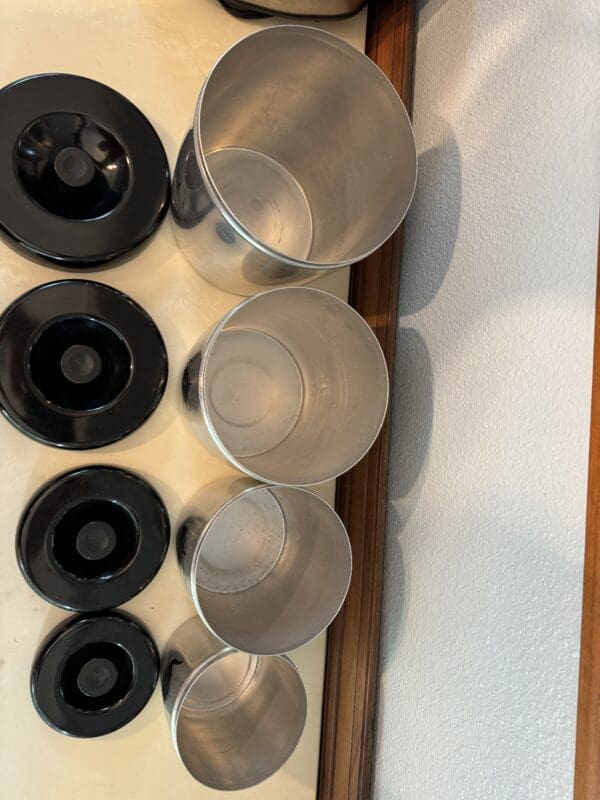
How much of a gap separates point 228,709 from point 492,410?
51cm

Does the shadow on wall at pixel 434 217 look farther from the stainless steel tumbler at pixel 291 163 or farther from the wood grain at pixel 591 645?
the wood grain at pixel 591 645

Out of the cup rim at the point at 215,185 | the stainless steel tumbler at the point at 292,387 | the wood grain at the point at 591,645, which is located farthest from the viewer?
the stainless steel tumbler at the point at 292,387

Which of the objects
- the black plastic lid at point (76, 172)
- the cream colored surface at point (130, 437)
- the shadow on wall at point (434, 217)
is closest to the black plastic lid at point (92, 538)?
the cream colored surface at point (130, 437)

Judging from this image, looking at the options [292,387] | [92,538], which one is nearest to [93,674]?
[92,538]

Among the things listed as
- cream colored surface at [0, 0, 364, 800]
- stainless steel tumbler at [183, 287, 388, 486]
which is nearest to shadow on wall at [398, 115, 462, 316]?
stainless steel tumbler at [183, 287, 388, 486]

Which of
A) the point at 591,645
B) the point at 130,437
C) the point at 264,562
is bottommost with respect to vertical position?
the point at 264,562

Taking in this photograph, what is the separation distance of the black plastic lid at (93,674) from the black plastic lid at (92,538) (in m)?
0.04

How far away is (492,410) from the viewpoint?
65 centimetres

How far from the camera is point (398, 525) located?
32.0 inches

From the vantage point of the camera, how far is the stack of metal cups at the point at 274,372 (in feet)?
2.29

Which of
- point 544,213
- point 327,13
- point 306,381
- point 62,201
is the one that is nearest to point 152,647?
point 306,381

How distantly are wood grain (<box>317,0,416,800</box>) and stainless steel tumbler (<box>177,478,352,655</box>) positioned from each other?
0.08 metres

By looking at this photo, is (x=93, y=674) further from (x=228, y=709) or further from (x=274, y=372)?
(x=274, y=372)

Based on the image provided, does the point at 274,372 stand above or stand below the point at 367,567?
above
